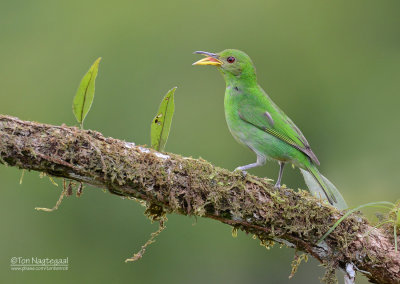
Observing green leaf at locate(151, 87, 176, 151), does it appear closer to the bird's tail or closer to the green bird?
the green bird

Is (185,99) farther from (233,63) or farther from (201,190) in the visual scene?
(201,190)

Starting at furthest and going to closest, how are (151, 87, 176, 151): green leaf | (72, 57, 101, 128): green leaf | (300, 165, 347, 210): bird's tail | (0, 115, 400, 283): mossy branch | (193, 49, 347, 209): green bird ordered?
(193, 49, 347, 209): green bird
(300, 165, 347, 210): bird's tail
(151, 87, 176, 151): green leaf
(72, 57, 101, 128): green leaf
(0, 115, 400, 283): mossy branch

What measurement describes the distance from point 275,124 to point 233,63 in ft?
2.83

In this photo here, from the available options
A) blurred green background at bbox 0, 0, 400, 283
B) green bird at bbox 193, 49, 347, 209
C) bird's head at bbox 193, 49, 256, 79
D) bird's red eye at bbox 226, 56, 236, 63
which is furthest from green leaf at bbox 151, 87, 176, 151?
blurred green background at bbox 0, 0, 400, 283

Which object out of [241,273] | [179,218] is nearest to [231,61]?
[179,218]

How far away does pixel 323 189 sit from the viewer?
4.52 metres

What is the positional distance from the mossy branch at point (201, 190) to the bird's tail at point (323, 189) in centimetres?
44

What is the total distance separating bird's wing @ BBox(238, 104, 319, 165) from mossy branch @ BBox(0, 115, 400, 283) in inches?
37.2

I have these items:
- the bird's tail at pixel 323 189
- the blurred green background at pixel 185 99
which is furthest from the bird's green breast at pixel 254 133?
the blurred green background at pixel 185 99

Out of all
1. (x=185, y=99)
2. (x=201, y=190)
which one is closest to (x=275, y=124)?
(x=201, y=190)

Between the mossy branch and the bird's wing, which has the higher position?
the bird's wing

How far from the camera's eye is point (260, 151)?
4910 mm

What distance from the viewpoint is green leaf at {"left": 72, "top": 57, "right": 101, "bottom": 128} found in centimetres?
391

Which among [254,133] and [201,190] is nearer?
[201,190]
